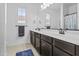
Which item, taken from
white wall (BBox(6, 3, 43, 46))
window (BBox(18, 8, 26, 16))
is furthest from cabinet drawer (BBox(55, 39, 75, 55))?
window (BBox(18, 8, 26, 16))

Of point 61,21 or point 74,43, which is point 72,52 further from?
point 61,21

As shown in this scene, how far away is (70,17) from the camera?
7.03ft

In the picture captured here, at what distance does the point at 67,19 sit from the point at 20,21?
165 centimetres

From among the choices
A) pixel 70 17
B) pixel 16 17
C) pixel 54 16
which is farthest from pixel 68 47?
pixel 16 17

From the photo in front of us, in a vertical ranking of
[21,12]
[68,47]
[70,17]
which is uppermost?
[21,12]

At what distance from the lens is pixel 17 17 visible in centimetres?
324

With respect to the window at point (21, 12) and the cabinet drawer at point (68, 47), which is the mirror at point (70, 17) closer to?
the cabinet drawer at point (68, 47)

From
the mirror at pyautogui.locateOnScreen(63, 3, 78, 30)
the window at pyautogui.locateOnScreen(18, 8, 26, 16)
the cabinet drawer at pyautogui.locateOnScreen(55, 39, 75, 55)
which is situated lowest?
the cabinet drawer at pyautogui.locateOnScreen(55, 39, 75, 55)

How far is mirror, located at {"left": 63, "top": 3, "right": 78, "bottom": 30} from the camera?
2.04 meters

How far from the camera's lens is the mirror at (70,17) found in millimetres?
2041

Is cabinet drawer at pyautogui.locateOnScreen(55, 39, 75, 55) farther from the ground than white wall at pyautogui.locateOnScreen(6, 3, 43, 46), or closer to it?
closer to it

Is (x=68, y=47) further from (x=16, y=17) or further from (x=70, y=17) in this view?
(x=16, y=17)

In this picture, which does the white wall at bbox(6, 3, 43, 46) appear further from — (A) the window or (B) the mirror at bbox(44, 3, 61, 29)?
(B) the mirror at bbox(44, 3, 61, 29)

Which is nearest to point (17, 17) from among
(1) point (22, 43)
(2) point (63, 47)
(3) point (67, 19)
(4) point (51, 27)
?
(1) point (22, 43)
